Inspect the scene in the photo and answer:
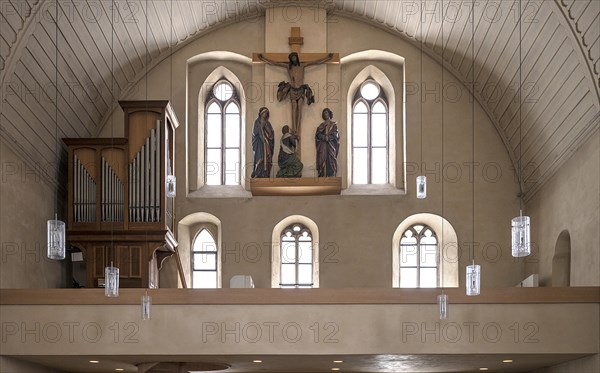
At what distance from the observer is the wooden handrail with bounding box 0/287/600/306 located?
1484 centimetres

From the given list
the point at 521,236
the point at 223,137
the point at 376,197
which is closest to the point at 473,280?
the point at 521,236

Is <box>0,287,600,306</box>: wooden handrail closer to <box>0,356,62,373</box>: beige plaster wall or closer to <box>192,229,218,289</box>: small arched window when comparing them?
<box>0,356,62,373</box>: beige plaster wall

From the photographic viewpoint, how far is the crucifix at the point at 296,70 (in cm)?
1942

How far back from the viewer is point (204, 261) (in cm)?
1973

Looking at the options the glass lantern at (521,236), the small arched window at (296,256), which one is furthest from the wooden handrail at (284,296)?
the small arched window at (296,256)

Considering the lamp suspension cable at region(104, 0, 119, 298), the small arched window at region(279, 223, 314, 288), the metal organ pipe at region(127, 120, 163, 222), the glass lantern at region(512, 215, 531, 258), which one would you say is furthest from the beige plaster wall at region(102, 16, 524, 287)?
the glass lantern at region(512, 215, 531, 258)

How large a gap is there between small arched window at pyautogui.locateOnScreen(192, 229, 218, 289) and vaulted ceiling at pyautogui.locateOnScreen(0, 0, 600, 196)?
278cm

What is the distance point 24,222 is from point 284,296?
424 centimetres

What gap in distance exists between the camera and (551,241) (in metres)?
17.6

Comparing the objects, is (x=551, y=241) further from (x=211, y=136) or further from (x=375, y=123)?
(x=211, y=136)

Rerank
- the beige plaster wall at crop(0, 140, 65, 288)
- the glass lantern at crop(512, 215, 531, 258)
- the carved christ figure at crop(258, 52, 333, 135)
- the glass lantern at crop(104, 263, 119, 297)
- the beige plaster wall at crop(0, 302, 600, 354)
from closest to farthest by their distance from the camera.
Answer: the glass lantern at crop(512, 215, 531, 258) < the glass lantern at crop(104, 263, 119, 297) < the beige plaster wall at crop(0, 302, 600, 354) < the beige plaster wall at crop(0, 140, 65, 288) < the carved christ figure at crop(258, 52, 333, 135)

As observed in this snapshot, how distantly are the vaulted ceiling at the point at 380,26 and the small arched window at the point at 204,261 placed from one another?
2.78 meters

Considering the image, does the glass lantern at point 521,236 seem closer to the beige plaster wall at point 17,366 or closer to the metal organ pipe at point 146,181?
the metal organ pipe at point 146,181

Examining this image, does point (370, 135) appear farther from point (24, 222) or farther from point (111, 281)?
point (111, 281)
